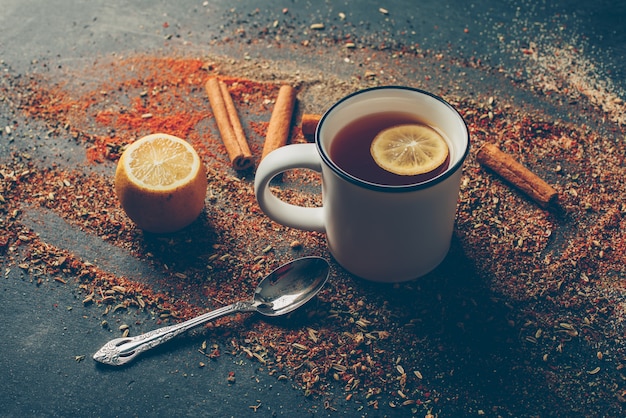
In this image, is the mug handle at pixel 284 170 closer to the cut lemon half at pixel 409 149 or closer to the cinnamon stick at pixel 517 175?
the cut lemon half at pixel 409 149

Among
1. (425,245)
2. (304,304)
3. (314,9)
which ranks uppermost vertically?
(314,9)

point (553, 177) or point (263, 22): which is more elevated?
point (263, 22)

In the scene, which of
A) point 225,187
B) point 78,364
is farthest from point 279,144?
point 78,364

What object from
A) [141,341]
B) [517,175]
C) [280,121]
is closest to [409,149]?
[517,175]

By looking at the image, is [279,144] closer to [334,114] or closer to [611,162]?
[334,114]

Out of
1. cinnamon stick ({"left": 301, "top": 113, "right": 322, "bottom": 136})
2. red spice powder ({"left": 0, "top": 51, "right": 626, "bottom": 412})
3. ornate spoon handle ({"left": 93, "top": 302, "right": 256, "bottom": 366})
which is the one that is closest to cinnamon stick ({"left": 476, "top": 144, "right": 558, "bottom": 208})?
red spice powder ({"left": 0, "top": 51, "right": 626, "bottom": 412})

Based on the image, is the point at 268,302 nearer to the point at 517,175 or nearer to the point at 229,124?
the point at 229,124

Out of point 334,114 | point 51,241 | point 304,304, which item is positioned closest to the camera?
point 334,114
